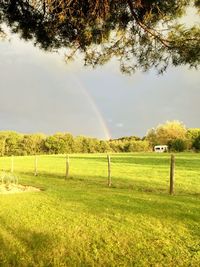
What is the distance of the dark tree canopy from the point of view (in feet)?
27.6

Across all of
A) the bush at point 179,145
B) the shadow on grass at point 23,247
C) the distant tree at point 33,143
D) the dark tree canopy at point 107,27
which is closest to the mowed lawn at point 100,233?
the shadow on grass at point 23,247

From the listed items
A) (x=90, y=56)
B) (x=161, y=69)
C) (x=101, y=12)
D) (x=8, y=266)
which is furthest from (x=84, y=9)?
(x=8, y=266)

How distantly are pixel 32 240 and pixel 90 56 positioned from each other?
4.45 metres

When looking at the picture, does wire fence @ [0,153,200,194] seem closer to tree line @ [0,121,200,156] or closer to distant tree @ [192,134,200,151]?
tree line @ [0,121,200,156]

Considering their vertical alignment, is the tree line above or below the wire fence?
above

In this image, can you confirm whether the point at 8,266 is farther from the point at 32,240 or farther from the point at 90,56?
the point at 90,56

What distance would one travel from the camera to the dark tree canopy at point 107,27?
331 inches

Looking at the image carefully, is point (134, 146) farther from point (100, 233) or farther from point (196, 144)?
point (100, 233)

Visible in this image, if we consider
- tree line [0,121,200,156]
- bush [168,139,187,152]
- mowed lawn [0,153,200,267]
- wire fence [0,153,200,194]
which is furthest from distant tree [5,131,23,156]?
mowed lawn [0,153,200,267]

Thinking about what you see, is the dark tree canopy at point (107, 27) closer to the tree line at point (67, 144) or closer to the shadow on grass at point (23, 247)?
the shadow on grass at point (23, 247)

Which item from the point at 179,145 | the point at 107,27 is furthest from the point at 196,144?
the point at 107,27

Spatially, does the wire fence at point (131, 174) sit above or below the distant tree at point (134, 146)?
below

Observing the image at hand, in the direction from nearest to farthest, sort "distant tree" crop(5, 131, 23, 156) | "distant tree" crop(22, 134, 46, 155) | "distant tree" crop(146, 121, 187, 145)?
"distant tree" crop(5, 131, 23, 156) → "distant tree" crop(22, 134, 46, 155) → "distant tree" crop(146, 121, 187, 145)

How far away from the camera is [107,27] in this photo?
31.0 feet
